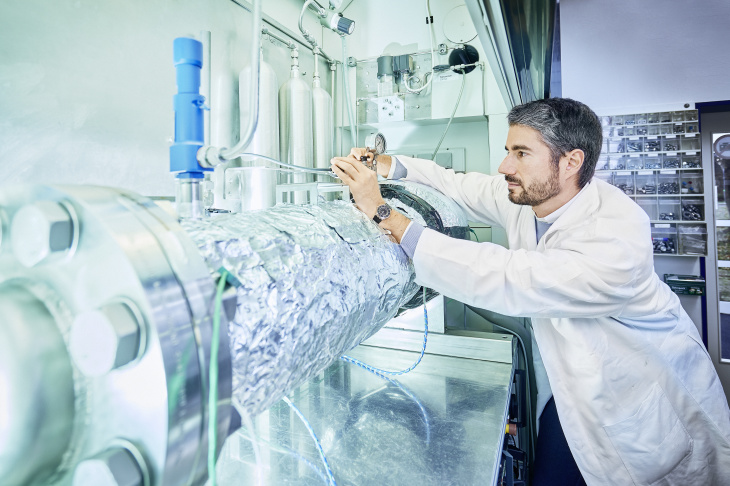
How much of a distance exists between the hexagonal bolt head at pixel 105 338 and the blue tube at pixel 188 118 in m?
0.30

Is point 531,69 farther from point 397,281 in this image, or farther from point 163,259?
point 163,259

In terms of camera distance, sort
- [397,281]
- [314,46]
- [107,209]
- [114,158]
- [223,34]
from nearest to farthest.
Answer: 1. [107,209]
2. [397,281]
3. [114,158]
4. [223,34]
5. [314,46]

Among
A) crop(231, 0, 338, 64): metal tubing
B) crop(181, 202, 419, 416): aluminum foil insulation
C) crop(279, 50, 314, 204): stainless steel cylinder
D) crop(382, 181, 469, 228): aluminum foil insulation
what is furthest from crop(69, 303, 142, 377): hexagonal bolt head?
crop(231, 0, 338, 64): metal tubing

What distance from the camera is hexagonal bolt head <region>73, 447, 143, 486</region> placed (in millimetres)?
267

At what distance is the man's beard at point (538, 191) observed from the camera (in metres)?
1.08

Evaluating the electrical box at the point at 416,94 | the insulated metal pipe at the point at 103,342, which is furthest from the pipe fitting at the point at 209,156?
the electrical box at the point at 416,94

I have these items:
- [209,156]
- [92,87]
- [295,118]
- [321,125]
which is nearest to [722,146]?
[321,125]

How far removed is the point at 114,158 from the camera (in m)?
0.86

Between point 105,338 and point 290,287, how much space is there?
212 mm

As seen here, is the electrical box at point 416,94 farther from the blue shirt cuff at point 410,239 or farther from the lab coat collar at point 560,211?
the blue shirt cuff at point 410,239

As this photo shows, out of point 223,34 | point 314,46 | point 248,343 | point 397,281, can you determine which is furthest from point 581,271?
point 314,46

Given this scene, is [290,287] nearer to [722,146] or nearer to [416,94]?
[416,94]

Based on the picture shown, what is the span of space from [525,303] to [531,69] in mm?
485

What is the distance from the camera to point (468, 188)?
133cm
